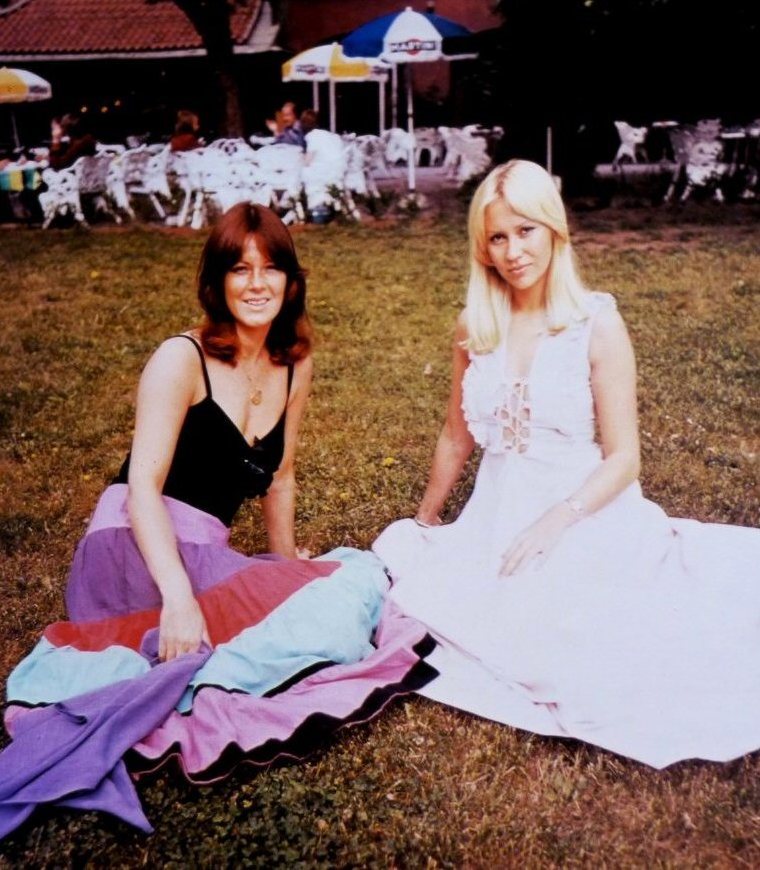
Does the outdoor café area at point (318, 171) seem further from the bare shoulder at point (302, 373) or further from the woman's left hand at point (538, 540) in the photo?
the woman's left hand at point (538, 540)

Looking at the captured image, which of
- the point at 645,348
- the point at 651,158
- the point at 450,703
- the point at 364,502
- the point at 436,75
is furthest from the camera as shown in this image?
the point at 436,75

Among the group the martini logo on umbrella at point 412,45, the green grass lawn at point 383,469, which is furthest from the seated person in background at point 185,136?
the martini logo on umbrella at point 412,45

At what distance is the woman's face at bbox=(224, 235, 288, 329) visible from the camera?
3.03 metres

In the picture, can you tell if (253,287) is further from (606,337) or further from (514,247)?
(606,337)

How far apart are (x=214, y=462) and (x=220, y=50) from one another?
52.6 feet

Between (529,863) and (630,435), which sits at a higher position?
(630,435)

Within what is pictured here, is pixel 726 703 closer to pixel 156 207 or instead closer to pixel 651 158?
pixel 156 207

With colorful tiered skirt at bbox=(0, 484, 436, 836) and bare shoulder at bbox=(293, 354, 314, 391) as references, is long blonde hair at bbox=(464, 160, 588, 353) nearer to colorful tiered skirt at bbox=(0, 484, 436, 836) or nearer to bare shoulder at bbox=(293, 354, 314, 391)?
bare shoulder at bbox=(293, 354, 314, 391)

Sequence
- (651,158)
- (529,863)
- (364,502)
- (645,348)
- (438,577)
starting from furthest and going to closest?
(651,158), (645,348), (364,502), (438,577), (529,863)

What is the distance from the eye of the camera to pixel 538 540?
301 centimetres

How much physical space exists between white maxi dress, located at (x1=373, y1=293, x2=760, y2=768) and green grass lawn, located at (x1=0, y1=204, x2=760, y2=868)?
10cm

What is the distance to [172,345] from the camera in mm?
3012

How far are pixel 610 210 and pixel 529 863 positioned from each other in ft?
38.4

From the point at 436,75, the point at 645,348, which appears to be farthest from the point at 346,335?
the point at 436,75
